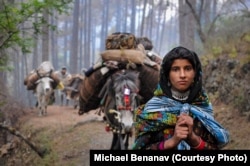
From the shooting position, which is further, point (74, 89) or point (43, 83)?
point (74, 89)

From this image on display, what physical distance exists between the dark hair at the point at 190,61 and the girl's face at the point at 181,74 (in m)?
0.03

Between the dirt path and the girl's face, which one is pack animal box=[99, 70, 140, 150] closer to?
the dirt path

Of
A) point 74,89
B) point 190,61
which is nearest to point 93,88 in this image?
point 190,61

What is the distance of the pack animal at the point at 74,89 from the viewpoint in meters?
19.4

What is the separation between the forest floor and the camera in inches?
349

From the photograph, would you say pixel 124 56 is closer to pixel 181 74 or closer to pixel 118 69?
pixel 118 69

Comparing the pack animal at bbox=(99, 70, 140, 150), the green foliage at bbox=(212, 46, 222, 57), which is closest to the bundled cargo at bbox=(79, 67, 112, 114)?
the pack animal at bbox=(99, 70, 140, 150)

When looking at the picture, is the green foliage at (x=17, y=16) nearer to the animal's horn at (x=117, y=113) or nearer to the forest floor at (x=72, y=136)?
the animal's horn at (x=117, y=113)

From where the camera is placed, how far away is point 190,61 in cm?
290

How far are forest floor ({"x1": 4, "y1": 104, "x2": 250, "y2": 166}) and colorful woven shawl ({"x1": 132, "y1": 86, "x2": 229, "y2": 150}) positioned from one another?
518 cm

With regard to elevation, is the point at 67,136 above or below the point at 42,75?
below

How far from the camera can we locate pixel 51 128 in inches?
496

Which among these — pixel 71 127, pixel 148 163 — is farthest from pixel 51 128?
pixel 148 163

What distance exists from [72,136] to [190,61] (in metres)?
8.99
